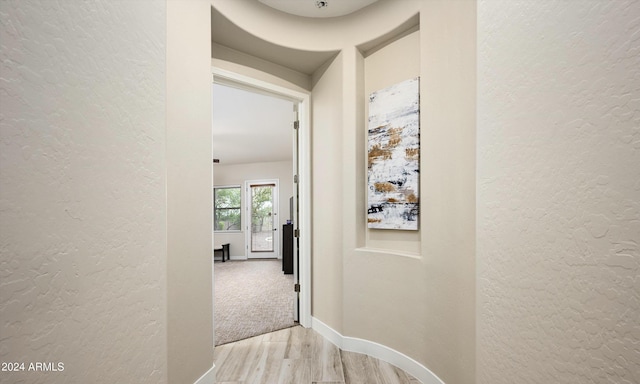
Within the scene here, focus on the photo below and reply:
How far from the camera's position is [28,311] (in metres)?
0.67

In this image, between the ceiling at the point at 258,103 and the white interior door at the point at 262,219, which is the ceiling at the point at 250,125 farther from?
the white interior door at the point at 262,219

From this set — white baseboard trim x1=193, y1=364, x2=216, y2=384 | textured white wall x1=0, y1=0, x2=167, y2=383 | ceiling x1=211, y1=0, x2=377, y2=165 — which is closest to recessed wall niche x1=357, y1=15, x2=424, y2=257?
ceiling x1=211, y1=0, x2=377, y2=165

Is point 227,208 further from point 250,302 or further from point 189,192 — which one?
point 189,192

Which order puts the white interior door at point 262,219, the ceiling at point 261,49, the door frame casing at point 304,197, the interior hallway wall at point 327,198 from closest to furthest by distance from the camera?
the ceiling at point 261,49 → the interior hallway wall at point 327,198 → the door frame casing at point 304,197 → the white interior door at point 262,219

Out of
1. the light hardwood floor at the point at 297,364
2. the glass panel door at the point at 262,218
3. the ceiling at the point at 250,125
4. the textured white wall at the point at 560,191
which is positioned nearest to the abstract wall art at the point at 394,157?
the textured white wall at the point at 560,191

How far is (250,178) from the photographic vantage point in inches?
343

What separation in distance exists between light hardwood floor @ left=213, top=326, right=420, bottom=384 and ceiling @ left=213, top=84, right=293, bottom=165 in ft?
7.55

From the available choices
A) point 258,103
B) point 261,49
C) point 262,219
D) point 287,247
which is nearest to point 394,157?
point 261,49

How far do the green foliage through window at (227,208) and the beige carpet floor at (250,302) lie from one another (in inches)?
82.6

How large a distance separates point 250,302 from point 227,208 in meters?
5.21

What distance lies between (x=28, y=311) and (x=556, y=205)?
54.4 inches

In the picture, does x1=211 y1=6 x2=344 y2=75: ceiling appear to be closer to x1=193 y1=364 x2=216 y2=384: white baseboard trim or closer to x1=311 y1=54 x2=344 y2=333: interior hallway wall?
x1=311 y1=54 x2=344 y2=333: interior hallway wall

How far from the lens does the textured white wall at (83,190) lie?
2.12 feet

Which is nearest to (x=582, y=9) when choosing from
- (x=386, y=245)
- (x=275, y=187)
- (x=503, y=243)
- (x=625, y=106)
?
(x=625, y=106)
